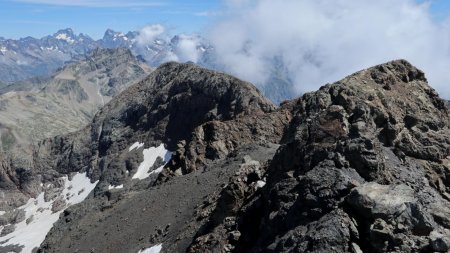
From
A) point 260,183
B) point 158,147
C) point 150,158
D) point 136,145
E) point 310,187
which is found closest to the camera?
point 310,187

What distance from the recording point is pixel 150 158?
471ft

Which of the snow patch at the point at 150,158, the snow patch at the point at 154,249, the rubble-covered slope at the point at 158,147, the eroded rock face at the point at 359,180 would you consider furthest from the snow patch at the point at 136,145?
the eroded rock face at the point at 359,180

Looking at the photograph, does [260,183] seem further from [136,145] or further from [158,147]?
[136,145]

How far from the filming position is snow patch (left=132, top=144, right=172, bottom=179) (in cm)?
13625

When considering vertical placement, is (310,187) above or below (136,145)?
below

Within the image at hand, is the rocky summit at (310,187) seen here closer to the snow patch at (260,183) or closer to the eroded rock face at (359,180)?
the eroded rock face at (359,180)

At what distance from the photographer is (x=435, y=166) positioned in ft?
129

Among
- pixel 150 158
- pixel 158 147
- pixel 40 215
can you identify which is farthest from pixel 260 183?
pixel 40 215

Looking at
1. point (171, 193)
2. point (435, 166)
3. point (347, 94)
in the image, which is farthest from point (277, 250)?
point (171, 193)

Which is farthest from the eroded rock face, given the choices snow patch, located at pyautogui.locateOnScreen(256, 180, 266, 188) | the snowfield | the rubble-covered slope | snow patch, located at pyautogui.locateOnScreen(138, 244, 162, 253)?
the snowfield

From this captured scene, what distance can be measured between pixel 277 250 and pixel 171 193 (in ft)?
145

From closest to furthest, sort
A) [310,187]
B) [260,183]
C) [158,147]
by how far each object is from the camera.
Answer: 1. [310,187]
2. [260,183]
3. [158,147]

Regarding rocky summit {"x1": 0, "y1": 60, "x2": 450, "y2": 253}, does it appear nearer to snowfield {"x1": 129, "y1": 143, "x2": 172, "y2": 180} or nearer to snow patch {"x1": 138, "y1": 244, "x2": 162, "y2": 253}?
snow patch {"x1": 138, "y1": 244, "x2": 162, "y2": 253}

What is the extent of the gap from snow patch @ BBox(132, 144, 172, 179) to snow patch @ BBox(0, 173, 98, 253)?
71.0ft
